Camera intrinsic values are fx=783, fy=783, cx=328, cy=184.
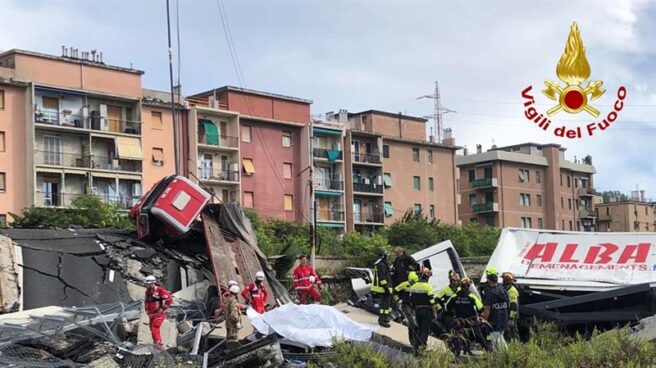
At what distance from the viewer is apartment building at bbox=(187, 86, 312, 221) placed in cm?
5228

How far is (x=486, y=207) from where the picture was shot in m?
71.8

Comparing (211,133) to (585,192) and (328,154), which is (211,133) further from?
(585,192)

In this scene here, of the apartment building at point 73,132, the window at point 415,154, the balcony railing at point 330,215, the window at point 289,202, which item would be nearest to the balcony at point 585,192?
the window at point 415,154

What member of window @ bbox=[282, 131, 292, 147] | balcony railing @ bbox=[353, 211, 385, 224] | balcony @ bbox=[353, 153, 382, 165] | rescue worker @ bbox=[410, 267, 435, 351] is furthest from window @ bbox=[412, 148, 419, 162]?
rescue worker @ bbox=[410, 267, 435, 351]

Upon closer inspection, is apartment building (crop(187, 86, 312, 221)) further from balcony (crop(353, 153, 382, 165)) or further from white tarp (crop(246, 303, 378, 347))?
white tarp (crop(246, 303, 378, 347))

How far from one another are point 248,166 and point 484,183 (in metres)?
28.1

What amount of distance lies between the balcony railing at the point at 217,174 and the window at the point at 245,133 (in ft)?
8.17

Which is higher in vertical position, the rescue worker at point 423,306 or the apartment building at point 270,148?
the apartment building at point 270,148

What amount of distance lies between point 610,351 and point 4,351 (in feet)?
25.3

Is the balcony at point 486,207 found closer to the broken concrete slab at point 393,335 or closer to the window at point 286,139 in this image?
the window at point 286,139

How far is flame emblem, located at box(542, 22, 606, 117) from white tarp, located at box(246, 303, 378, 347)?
710 centimetres

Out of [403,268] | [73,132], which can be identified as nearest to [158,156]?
[73,132]

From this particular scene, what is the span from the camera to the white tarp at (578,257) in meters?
15.5

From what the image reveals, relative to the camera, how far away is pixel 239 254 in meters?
18.6
